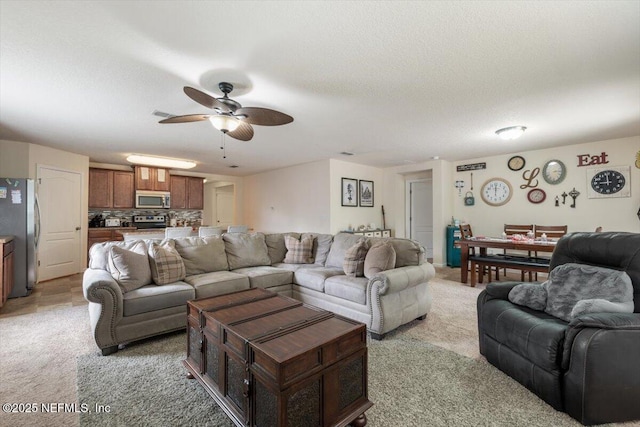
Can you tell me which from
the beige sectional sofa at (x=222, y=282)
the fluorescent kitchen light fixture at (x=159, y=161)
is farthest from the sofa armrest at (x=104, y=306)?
the fluorescent kitchen light fixture at (x=159, y=161)

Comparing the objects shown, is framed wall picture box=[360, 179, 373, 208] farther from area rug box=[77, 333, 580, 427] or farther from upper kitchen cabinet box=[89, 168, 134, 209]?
upper kitchen cabinet box=[89, 168, 134, 209]

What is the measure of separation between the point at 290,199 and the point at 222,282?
4.02 metres

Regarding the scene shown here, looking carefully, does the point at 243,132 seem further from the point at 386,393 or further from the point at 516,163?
the point at 516,163

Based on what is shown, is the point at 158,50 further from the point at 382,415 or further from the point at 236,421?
the point at 382,415

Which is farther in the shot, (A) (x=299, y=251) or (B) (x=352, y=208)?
(B) (x=352, y=208)

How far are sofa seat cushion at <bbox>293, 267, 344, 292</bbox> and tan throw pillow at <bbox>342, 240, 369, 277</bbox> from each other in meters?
0.25

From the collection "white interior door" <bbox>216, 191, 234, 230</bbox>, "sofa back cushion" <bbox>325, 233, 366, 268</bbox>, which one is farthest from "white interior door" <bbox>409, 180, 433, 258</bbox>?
"white interior door" <bbox>216, 191, 234, 230</bbox>

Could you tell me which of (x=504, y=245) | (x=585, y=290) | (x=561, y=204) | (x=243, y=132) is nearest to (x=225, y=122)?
(x=243, y=132)

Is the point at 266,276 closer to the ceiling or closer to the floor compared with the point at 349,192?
closer to the floor

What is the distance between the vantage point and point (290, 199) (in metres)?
6.98

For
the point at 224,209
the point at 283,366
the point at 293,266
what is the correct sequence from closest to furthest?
the point at 283,366 → the point at 293,266 → the point at 224,209

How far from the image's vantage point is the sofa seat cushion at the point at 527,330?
170 cm

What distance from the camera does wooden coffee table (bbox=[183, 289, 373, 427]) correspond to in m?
1.33

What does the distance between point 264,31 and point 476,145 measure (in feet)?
14.1
